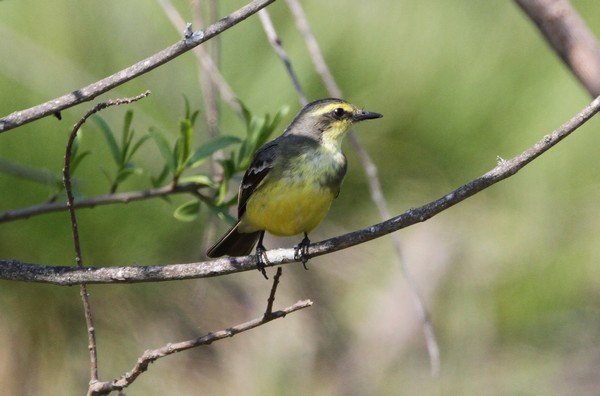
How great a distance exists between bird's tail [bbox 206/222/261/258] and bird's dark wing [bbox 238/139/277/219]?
249 mm

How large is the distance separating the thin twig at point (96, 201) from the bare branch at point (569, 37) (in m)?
1.12

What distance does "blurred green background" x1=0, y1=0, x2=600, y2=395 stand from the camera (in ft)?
14.2

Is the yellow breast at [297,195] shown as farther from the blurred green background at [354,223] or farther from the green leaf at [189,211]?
the blurred green background at [354,223]

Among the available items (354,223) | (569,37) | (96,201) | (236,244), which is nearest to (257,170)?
(236,244)

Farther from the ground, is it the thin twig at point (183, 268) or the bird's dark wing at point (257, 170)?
the bird's dark wing at point (257, 170)

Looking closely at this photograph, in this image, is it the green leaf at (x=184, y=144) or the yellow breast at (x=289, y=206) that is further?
the yellow breast at (x=289, y=206)

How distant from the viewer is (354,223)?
519 centimetres

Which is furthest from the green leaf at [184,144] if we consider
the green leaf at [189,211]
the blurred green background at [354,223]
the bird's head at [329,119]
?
the blurred green background at [354,223]

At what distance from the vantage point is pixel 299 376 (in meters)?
4.82

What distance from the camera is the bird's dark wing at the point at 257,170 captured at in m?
3.38

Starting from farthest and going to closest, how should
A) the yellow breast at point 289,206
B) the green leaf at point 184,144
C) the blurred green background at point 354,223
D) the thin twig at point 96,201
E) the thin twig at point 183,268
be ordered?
the blurred green background at point 354,223, the yellow breast at point 289,206, the green leaf at point 184,144, the thin twig at point 96,201, the thin twig at point 183,268

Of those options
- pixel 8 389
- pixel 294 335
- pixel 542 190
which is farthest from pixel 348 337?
pixel 8 389

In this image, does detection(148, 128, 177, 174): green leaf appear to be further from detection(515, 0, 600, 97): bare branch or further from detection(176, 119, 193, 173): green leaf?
detection(515, 0, 600, 97): bare branch

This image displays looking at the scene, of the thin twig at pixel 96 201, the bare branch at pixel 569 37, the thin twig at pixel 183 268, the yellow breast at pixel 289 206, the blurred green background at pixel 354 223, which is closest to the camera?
the thin twig at pixel 183 268
